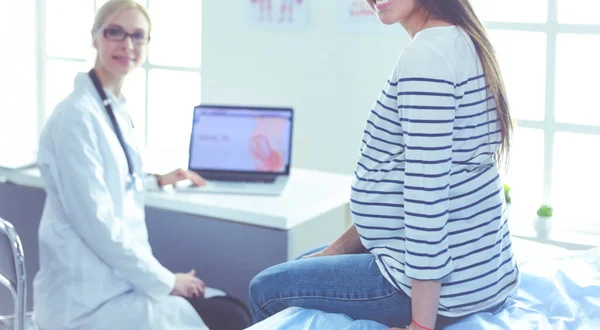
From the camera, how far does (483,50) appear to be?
1.29 m

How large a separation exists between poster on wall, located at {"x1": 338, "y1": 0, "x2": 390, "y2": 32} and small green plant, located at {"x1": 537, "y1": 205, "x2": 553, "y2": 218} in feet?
2.76

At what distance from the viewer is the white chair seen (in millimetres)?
1738

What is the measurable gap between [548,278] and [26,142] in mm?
3156

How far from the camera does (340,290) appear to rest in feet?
4.64

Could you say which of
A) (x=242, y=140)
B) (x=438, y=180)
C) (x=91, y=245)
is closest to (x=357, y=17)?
(x=242, y=140)

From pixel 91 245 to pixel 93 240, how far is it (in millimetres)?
24

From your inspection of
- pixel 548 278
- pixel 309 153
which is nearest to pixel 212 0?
pixel 309 153

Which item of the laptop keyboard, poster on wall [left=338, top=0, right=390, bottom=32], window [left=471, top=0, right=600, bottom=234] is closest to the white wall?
poster on wall [left=338, top=0, right=390, bottom=32]

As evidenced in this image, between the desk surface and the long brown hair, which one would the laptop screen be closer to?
the desk surface

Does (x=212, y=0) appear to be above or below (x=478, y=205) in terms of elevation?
above

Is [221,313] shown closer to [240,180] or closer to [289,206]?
[289,206]

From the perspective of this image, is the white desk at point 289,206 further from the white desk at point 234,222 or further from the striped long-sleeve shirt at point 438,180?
the striped long-sleeve shirt at point 438,180

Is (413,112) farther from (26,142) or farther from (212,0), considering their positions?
(26,142)

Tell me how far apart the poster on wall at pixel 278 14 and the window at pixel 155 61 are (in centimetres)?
43
